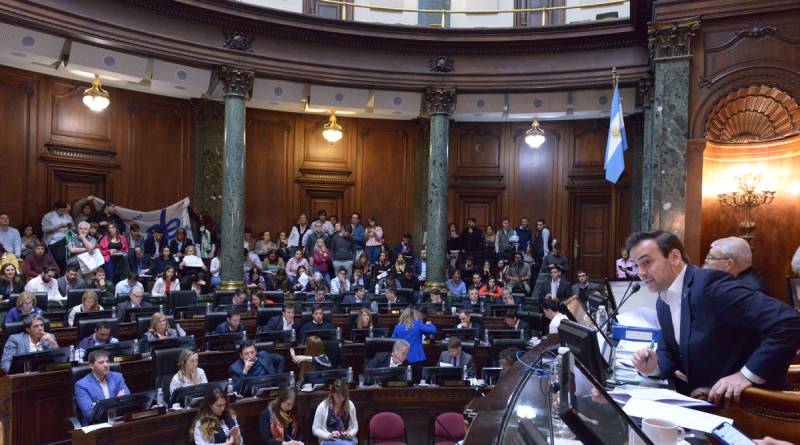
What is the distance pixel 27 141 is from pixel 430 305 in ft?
28.5

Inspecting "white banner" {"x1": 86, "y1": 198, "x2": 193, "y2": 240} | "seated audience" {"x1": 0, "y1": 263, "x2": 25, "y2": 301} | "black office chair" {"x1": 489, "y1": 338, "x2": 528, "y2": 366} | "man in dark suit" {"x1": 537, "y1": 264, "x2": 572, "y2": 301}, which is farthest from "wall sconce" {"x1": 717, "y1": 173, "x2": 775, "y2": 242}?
"seated audience" {"x1": 0, "y1": 263, "x2": 25, "y2": 301}

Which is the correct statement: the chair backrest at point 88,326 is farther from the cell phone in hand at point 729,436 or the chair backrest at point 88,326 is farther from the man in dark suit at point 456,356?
the cell phone in hand at point 729,436

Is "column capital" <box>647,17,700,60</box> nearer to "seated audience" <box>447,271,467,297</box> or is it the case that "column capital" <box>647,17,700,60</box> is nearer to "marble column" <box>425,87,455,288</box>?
"marble column" <box>425,87,455,288</box>

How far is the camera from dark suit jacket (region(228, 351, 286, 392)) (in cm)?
690

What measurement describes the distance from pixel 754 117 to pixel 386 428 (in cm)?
761

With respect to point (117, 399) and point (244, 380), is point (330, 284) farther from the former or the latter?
point (117, 399)

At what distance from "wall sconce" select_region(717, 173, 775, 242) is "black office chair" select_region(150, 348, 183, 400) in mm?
8612

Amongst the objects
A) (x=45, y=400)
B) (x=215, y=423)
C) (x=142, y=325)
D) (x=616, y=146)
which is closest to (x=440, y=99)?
(x=616, y=146)

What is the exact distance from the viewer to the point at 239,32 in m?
12.3

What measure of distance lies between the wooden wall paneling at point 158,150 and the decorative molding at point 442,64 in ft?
19.2

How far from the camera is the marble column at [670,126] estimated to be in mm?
9703

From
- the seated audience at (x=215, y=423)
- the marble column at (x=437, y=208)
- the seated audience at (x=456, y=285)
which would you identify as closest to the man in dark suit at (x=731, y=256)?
the seated audience at (x=215, y=423)

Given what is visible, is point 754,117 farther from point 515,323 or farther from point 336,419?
point 336,419

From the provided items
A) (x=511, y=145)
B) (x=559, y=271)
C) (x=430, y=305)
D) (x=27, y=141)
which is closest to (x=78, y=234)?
(x=27, y=141)
